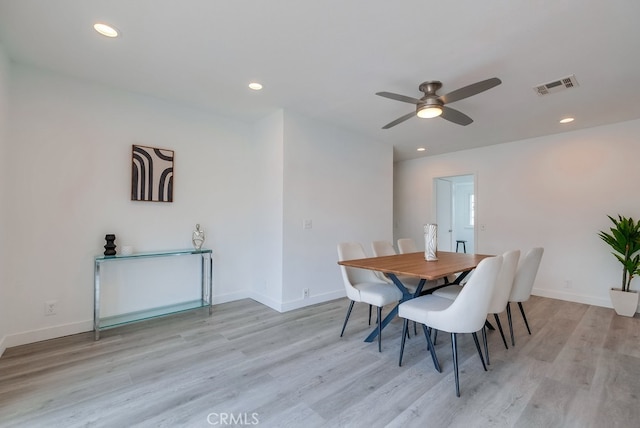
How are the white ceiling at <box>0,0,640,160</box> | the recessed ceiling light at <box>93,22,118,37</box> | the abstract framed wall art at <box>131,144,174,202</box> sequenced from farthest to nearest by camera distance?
the abstract framed wall art at <box>131,144,174,202</box> < the recessed ceiling light at <box>93,22,118,37</box> < the white ceiling at <box>0,0,640,160</box>

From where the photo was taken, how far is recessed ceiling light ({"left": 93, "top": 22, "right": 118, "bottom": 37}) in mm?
2047

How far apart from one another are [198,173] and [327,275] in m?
2.17

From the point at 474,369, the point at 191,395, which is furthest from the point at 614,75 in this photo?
the point at 191,395

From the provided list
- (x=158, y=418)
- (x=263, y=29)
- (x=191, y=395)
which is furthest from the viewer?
(x=263, y=29)

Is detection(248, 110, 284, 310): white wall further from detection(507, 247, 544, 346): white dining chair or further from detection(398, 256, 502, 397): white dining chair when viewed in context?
detection(507, 247, 544, 346): white dining chair

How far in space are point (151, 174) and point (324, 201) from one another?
212cm

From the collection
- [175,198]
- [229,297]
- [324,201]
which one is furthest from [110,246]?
[324,201]

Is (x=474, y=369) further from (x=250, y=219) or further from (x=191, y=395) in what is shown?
(x=250, y=219)

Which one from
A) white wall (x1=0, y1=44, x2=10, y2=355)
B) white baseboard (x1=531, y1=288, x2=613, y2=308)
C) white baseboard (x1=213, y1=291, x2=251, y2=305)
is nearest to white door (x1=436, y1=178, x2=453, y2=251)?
white baseboard (x1=531, y1=288, x2=613, y2=308)

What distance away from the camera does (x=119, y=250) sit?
10.2 ft

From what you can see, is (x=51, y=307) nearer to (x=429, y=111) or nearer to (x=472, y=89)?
(x=429, y=111)

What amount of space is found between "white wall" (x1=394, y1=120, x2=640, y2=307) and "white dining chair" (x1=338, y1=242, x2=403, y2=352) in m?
3.08

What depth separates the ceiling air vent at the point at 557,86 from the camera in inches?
106

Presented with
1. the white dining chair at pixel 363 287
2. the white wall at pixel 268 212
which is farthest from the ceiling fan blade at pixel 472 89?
the white wall at pixel 268 212
